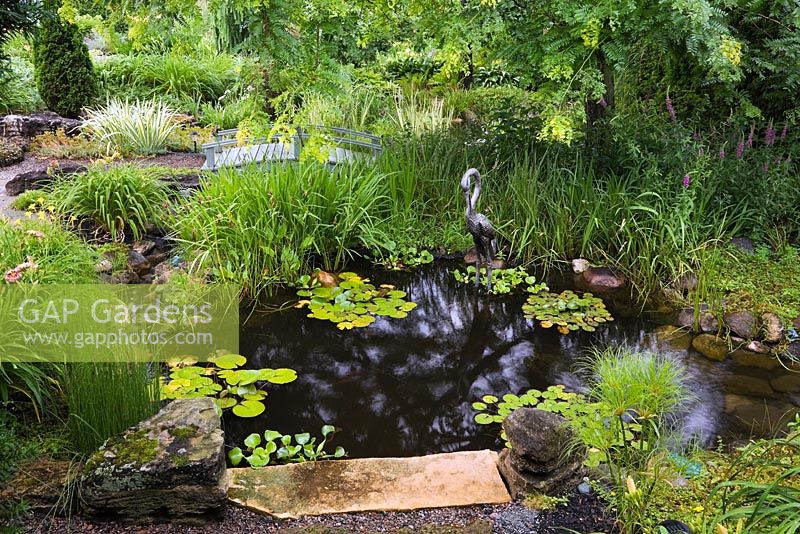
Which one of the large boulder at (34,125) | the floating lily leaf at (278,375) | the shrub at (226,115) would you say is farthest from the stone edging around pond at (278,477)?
the large boulder at (34,125)

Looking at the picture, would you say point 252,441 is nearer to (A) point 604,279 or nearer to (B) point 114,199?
(B) point 114,199

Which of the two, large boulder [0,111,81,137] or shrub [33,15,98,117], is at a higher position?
shrub [33,15,98,117]

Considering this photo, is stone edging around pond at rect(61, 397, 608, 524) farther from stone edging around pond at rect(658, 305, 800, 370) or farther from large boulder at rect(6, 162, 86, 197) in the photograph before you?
large boulder at rect(6, 162, 86, 197)

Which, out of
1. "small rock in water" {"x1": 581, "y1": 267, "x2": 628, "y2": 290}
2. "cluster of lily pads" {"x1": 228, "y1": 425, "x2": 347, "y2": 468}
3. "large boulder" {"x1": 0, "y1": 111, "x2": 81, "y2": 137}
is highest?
"large boulder" {"x1": 0, "y1": 111, "x2": 81, "y2": 137}

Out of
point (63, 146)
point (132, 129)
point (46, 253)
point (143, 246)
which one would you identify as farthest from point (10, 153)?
point (46, 253)

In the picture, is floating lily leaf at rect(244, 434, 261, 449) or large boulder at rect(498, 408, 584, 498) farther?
floating lily leaf at rect(244, 434, 261, 449)

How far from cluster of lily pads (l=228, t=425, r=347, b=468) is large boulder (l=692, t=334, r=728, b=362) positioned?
Answer: 7.93 ft

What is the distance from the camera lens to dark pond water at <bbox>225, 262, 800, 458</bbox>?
3.43m

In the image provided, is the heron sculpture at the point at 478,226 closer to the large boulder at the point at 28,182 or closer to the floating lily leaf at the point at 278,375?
the floating lily leaf at the point at 278,375

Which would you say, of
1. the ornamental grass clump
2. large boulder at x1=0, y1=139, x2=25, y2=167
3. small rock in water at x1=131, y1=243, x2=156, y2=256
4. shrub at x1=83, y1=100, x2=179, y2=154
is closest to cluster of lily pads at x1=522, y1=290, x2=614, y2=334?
the ornamental grass clump

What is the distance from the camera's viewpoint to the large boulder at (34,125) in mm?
7418

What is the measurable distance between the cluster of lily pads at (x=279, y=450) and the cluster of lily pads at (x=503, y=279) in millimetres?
2053

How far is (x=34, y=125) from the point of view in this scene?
759cm

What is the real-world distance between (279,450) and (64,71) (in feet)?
22.7
